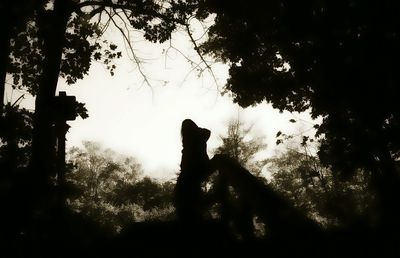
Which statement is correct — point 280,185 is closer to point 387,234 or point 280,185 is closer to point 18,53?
point 18,53

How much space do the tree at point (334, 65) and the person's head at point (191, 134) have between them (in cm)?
209

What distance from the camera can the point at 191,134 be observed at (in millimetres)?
4012

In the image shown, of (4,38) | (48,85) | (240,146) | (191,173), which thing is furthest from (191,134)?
(240,146)

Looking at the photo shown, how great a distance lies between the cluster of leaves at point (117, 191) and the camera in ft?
135

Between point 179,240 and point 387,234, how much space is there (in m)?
2.05

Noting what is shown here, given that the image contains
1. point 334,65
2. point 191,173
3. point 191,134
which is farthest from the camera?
point 334,65

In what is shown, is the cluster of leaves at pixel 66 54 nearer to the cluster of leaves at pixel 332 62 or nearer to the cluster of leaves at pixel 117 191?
the cluster of leaves at pixel 332 62

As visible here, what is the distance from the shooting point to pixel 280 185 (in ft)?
153

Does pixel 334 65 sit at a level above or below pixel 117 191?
below

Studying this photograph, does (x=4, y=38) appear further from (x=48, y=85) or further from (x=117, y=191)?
(x=117, y=191)

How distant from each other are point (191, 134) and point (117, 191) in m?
51.5

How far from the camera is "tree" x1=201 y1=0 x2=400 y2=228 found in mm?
5270

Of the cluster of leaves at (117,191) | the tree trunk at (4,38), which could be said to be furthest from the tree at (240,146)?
the tree trunk at (4,38)

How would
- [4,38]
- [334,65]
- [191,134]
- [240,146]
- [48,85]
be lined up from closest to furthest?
1. [191,134]
2. [4,38]
3. [334,65]
4. [48,85]
5. [240,146]
